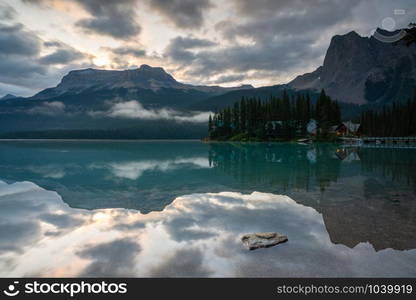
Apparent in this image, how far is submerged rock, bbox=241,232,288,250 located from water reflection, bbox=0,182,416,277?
24cm

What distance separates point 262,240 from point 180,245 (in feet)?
9.04

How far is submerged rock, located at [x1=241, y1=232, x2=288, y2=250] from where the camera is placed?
868 centimetres

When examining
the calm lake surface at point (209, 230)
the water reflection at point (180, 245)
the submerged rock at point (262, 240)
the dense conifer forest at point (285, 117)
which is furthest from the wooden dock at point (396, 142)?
the submerged rock at point (262, 240)

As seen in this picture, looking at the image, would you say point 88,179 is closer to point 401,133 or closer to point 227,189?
point 227,189

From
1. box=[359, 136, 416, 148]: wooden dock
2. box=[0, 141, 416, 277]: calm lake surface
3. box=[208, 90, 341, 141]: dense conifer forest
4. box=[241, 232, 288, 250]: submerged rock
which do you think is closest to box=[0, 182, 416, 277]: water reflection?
box=[0, 141, 416, 277]: calm lake surface

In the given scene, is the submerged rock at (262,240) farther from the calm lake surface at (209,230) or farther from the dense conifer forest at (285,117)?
the dense conifer forest at (285,117)

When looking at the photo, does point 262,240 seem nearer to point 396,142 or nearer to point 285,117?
point 396,142

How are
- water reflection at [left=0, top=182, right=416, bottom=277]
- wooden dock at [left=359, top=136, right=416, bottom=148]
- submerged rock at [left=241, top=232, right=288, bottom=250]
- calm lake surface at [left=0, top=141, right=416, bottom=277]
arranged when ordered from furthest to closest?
wooden dock at [left=359, top=136, right=416, bottom=148], submerged rock at [left=241, top=232, right=288, bottom=250], calm lake surface at [left=0, top=141, right=416, bottom=277], water reflection at [left=0, top=182, right=416, bottom=277]

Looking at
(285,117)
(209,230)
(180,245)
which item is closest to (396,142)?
(285,117)

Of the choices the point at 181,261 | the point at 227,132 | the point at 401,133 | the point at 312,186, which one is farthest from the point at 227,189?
the point at 227,132

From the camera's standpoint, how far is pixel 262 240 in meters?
8.95

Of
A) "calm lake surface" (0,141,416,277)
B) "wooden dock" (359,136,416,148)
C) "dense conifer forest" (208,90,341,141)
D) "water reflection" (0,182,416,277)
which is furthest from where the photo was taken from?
"dense conifer forest" (208,90,341,141)

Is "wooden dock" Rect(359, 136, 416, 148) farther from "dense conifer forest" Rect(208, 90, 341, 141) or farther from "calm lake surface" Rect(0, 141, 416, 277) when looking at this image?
"calm lake surface" Rect(0, 141, 416, 277)

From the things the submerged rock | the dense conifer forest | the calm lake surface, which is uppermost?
the dense conifer forest
